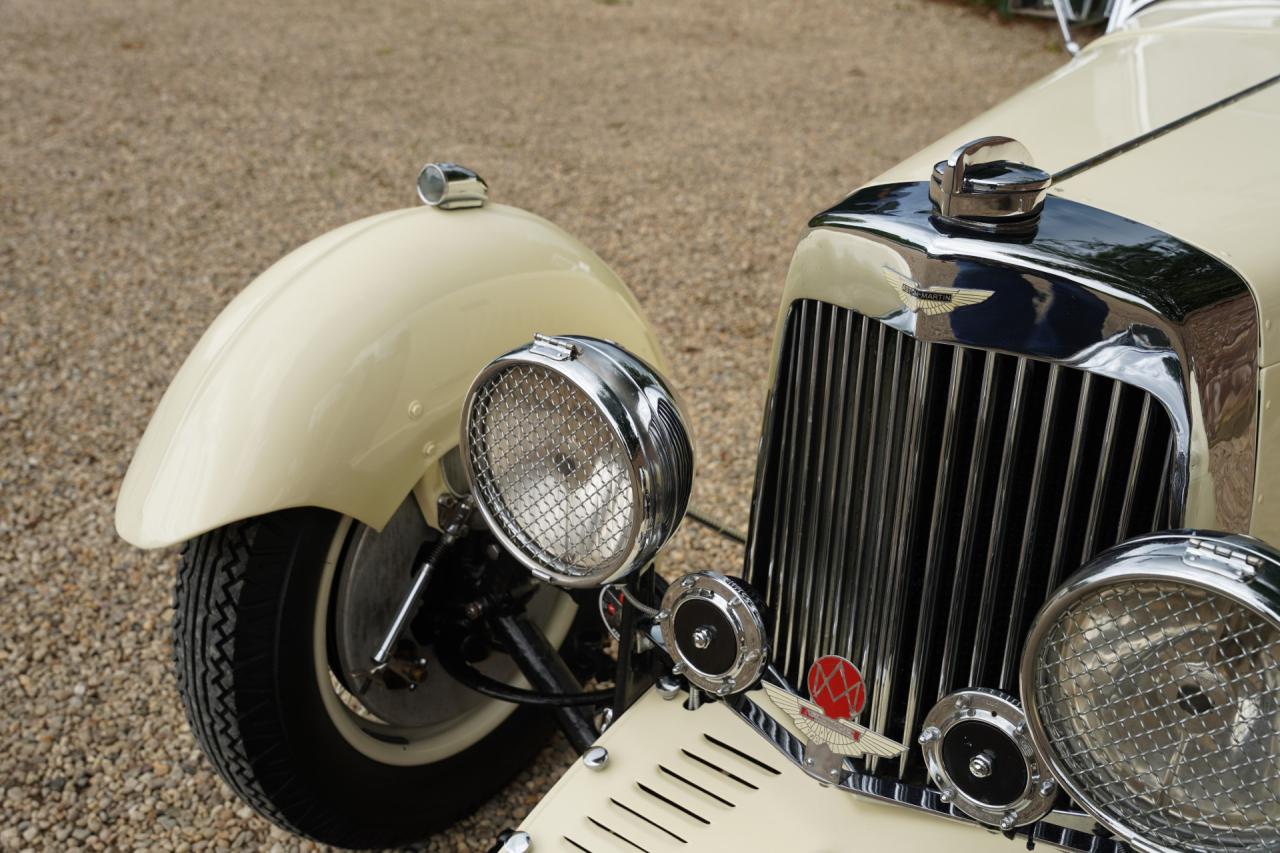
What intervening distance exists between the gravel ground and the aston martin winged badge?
1.48 meters

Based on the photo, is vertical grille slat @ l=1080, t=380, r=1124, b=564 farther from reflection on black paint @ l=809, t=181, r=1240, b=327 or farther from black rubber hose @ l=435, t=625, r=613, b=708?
black rubber hose @ l=435, t=625, r=613, b=708

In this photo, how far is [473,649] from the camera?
204 centimetres

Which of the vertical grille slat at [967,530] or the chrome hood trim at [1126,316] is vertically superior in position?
the chrome hood trim at [1126,316]

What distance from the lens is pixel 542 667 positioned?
6.39ft

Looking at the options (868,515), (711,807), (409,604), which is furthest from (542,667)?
(868,515)

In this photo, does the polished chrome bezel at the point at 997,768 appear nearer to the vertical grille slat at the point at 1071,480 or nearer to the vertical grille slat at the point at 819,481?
the vertical grille slat at the point at 1071,480

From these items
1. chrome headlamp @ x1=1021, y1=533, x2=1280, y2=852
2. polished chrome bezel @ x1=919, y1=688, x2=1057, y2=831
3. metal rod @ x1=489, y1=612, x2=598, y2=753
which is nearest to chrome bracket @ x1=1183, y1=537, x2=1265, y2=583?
chrome headlamp @ x1=1021, y1=533, x2=1280, y2=852

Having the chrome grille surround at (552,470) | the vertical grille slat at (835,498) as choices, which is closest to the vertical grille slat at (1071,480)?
the vertical grille slat at (835,498)

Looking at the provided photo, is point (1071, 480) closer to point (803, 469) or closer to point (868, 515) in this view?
point (868, 515)

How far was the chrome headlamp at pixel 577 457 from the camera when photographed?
56.3 inches

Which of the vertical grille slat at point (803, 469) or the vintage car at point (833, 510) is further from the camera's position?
the vertical grille slat at point (803, 469)

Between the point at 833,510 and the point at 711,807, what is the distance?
445 mm

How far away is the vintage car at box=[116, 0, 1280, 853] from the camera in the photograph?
1.22 meters

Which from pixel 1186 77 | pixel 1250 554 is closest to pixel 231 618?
pixel 1250 554
